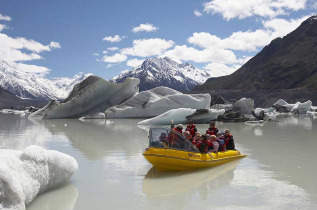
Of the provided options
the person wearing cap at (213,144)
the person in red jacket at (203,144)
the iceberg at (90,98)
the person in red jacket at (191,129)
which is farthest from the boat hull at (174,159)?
the iceberg at (90,98)

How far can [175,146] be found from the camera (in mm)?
10094

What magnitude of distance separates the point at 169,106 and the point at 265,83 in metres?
108

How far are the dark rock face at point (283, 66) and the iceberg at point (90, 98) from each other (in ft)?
306

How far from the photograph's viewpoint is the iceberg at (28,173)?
577cm

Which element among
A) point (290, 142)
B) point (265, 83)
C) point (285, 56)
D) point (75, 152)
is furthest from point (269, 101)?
point (75, 152)

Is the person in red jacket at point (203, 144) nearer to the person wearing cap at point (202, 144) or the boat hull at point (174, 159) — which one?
the person wearing cap at point (202, 144)

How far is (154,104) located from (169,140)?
29.7 metres

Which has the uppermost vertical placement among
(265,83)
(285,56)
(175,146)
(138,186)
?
(285,56)

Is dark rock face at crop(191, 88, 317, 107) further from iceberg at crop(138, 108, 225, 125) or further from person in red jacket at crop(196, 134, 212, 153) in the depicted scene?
person in red jacket at crop(196, 134, 212, 153)

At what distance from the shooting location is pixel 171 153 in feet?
32.6

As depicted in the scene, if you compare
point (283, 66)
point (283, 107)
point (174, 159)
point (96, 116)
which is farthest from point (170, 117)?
point (283, 66)

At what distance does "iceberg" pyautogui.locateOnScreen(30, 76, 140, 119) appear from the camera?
4194 cm

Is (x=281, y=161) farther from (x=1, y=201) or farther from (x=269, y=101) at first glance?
(x=269, y=101)


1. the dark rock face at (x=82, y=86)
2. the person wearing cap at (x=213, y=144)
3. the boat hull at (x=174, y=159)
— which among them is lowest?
the boat hull at (x=174, y=159)
